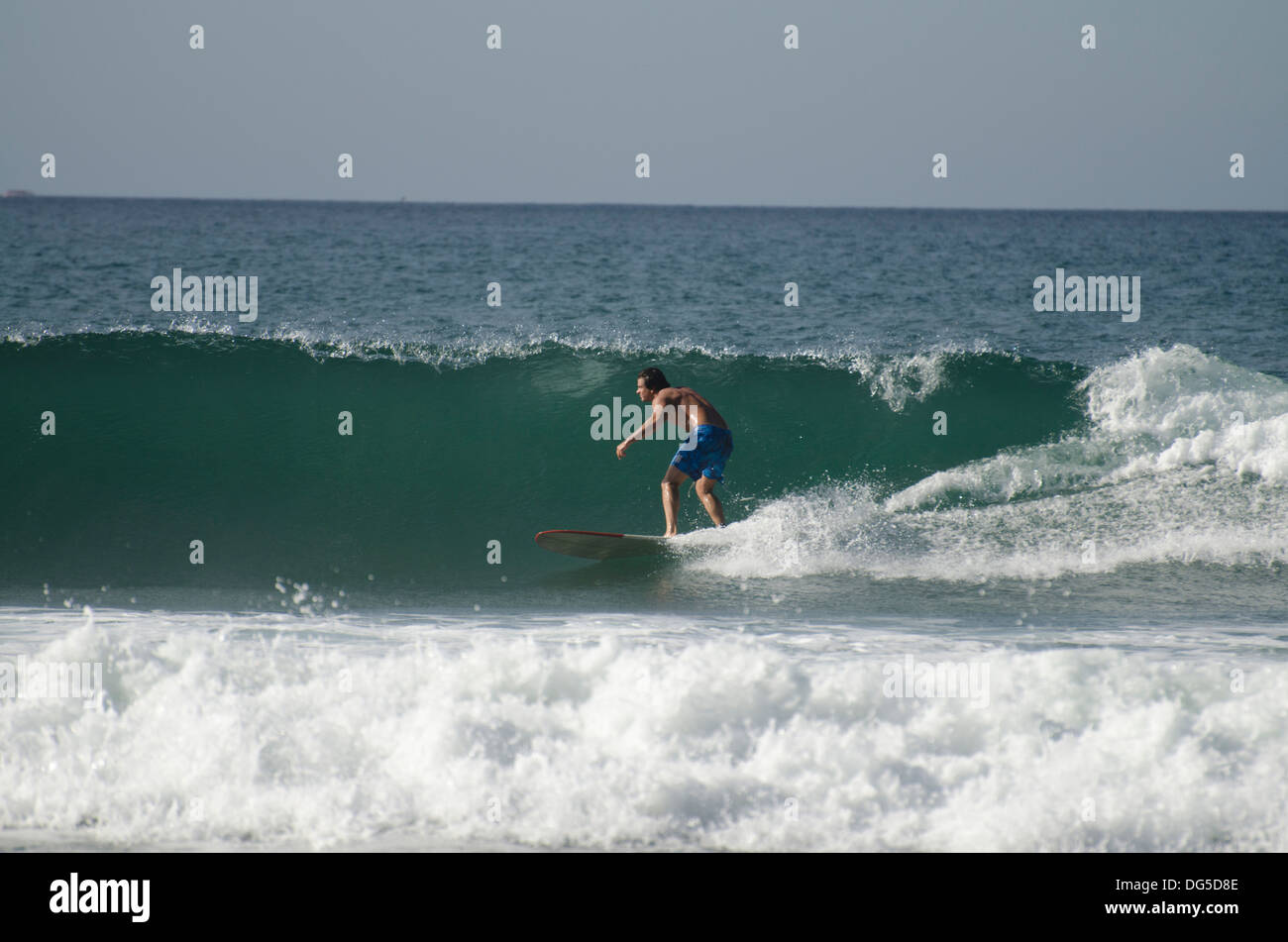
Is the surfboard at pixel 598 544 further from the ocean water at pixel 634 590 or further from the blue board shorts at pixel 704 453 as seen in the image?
the blue board shorts at pixel 704 453

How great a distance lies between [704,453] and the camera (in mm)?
8234

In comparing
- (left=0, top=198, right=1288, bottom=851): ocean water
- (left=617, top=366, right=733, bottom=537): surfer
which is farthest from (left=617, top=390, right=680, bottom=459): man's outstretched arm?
(left=0, top=198, right=1288, bottom=851): ocean water

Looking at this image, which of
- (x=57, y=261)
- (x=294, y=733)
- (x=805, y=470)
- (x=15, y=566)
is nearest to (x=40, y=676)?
(x=294, y=733)

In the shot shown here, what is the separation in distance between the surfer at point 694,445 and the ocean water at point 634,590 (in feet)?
1.13

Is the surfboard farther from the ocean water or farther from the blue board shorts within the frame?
the blue board shorts

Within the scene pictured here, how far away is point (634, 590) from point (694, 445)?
1.44 metres

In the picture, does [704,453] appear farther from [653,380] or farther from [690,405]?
[653,380]

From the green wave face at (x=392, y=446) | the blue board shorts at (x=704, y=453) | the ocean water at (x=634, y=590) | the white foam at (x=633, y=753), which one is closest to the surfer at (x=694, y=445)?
the blue board shorts at (x=704, y=453)

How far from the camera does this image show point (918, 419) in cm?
1142

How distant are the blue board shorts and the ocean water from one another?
510 mm

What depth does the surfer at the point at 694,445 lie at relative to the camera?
8.22m

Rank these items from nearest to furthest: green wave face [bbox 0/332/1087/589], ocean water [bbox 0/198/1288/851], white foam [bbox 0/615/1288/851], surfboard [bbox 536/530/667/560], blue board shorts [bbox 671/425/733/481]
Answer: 1. white foam [bbox 0/615/1288/851]
2. ocean water [bbox 0/198/1288/851]
3. surfboard [bbox 536/530/667/560]
4. blue board shorts [bbox 671/425/733/481]
5. green wave face [bbox 0/332/1087/589]

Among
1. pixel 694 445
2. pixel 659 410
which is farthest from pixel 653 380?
Answer: pixel 694 445

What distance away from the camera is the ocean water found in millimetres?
4012
